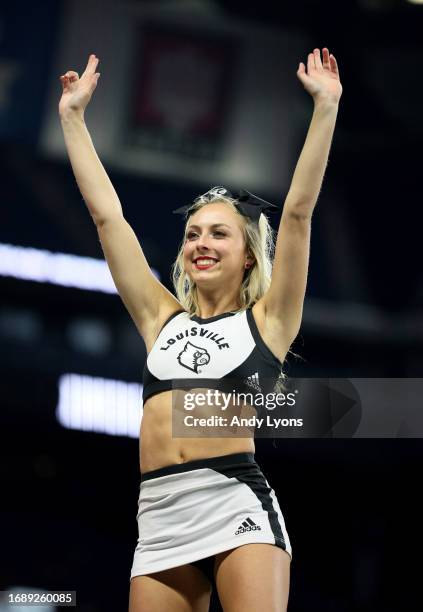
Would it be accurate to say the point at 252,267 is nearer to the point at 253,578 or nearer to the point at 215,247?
the point at 215,247

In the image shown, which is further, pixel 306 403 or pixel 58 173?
pixel 58 173

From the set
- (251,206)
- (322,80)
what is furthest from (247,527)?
(322,80)

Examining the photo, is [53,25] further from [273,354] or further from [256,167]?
[273,354]

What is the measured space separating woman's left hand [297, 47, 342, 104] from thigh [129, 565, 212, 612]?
4.72 ft

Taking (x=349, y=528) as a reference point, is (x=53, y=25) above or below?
above

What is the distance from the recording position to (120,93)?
7.56 metres

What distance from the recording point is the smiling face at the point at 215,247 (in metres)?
3.16

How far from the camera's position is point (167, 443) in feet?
9.48

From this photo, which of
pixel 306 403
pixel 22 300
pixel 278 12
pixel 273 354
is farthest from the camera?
pixel 278 12

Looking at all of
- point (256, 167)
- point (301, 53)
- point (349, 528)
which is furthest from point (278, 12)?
point (349, 528)

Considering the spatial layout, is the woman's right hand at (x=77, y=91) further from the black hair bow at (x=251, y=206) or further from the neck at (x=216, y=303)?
the neck at (x=216, y=303)

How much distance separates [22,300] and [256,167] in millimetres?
2049

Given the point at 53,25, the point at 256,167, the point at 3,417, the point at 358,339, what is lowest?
the point at 3,417

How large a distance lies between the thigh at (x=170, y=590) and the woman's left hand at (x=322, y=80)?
4.72 feet
